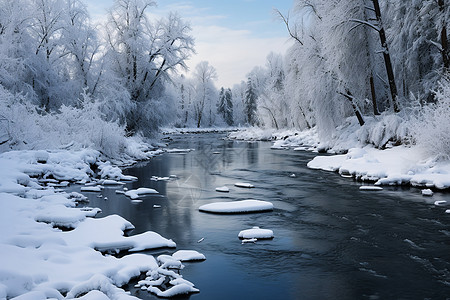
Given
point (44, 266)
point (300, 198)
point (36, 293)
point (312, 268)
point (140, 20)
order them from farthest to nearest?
point (140, 20) → point (300, 198) → point (312, 268) → point (44, 266) → point (36, 293)

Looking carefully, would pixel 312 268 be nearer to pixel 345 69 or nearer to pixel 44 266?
pixel 44 266

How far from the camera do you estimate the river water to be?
5.21 meters

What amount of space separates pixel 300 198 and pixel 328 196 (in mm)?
849

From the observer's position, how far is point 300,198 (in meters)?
11.0

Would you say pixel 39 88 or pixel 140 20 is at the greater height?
pixel 140 20

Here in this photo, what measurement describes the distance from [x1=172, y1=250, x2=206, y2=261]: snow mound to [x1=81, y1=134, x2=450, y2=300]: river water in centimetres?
16

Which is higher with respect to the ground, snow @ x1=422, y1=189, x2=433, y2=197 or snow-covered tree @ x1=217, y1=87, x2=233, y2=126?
snow-covered tree @ x1=217, y1=87, x2=233, y2=126

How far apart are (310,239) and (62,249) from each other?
4.40 meters

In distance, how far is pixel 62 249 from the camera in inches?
237

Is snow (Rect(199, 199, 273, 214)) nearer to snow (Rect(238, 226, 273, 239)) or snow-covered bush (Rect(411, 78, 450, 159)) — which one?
snow (Rect(238, 226, 273, 239))

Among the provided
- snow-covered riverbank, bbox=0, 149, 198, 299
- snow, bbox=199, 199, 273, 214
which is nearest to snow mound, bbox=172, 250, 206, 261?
snow-covered riverbank, bbox=0, 149, 198, 299

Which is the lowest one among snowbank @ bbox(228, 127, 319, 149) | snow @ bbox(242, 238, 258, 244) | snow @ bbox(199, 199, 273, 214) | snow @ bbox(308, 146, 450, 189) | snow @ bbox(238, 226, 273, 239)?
snow @ bbox(242, 238, 258, 244)

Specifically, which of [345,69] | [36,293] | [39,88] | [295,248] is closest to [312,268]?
[295,248]

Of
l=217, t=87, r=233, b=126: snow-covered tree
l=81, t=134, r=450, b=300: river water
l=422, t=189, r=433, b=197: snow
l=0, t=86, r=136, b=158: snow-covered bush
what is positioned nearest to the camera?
l=81, t=134, r=450, b=300: river water
